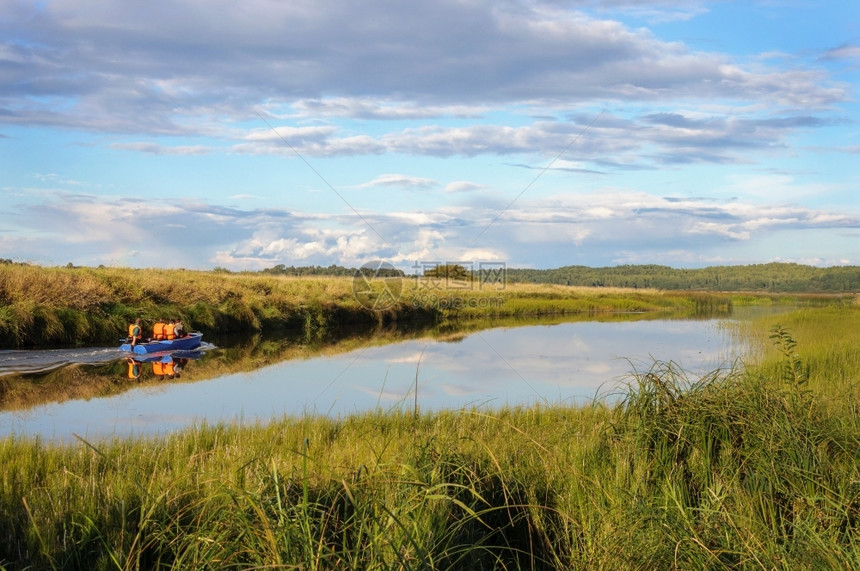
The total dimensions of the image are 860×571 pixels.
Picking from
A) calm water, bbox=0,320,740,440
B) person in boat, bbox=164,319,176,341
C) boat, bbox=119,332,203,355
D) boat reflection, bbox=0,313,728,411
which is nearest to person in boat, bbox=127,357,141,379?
boat reflection, bbox=0,313,728,411

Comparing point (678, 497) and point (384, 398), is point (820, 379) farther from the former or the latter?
point (678, 497)

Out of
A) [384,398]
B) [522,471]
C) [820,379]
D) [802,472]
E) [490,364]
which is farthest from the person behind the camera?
[490,364]

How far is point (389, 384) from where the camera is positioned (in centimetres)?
1412

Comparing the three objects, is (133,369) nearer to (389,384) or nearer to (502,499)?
(389,384)

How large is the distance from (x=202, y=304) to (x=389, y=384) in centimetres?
1396

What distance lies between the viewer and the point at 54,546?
4141 millimetres

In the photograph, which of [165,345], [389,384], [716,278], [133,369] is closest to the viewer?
[389,384]

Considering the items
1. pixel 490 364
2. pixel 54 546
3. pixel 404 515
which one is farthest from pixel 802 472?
pixel 490 364

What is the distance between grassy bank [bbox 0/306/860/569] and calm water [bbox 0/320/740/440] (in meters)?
0.74

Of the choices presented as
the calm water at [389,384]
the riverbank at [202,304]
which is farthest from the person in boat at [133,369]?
the riverbank at [202,304]

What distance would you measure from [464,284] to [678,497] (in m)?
51.5

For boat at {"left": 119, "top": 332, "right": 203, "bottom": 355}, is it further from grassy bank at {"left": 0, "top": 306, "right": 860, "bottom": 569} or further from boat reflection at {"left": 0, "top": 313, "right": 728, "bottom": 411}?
grassy bank at {"left": 0, "top": 306, "right": 860, "bottom": 569}

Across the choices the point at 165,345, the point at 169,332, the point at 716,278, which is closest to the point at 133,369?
the point at 165,345

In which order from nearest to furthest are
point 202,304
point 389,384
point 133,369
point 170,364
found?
point 389,384, point 133,369, point 170,364, point 202,304
